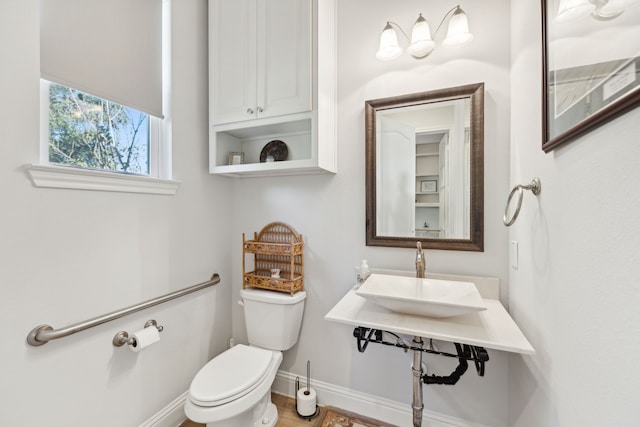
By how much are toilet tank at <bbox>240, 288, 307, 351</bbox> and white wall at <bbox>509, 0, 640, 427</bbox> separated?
119 cm

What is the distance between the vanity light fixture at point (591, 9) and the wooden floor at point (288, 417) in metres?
2.04

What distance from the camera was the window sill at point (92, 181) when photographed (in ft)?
3.29

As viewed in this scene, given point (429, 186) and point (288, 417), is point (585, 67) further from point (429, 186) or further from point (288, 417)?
point (288, 417)

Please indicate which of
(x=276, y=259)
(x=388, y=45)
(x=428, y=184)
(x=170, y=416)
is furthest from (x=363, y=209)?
(x=170, y=416)

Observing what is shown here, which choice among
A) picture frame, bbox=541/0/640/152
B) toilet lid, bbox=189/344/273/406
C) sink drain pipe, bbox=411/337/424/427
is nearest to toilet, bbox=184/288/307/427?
toilet lid, bbox=189/344/273/406

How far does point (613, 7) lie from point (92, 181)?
1755mm

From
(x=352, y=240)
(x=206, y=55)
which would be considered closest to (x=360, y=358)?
(x=352, y=240)

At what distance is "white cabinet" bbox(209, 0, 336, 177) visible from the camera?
142cm

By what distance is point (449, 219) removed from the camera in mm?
1426

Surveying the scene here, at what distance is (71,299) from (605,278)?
5.89 feet

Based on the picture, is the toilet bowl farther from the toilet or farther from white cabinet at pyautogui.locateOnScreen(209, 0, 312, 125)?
white cabinet at pyautogui.locateOnScreen(209, 0, 312, 125)

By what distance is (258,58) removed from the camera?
152 centimetres

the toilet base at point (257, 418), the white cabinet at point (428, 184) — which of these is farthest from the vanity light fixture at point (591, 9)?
the toilet base at point (257, 418)

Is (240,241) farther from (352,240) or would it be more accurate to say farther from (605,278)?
(605,278)
